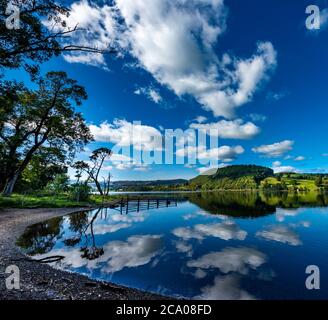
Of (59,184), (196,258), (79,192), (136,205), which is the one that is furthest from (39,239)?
(136,205)

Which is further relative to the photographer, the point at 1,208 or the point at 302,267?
the point at 1,208

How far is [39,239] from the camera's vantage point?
14852 millimetres

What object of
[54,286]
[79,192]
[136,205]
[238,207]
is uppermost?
[79,192]

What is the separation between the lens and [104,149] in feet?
195

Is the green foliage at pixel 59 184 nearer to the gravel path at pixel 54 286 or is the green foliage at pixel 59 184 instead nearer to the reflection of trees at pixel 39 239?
the reflection of trees at pixel 39 239

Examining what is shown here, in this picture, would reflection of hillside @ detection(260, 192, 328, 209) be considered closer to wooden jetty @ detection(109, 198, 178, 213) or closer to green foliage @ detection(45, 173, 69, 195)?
wooden jetty @ detection(109, 198, 178, 213)

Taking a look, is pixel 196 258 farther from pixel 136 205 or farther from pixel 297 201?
pixel 297 201

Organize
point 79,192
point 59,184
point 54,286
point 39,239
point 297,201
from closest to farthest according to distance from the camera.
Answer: point 54,286, point 39,239, point 79,192, point 59,184, point 297,201

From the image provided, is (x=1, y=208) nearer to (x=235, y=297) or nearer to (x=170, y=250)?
(x=170, y=250)

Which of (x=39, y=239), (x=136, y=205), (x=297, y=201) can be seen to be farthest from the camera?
(x=297, y=201)

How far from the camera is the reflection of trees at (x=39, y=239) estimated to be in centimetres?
1255
